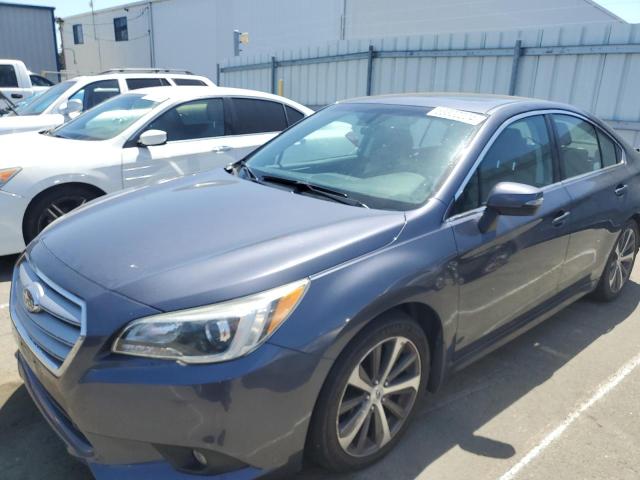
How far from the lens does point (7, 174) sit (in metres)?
4.39

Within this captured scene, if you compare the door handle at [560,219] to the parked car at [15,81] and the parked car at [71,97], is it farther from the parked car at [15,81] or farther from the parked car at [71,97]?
the parked car at [15,81]

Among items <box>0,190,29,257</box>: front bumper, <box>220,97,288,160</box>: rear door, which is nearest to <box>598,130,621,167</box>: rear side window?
<box>220,97,288,160</box>: rear door

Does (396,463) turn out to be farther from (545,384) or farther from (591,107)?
(591,107)

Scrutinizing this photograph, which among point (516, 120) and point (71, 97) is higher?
point (516, 120)

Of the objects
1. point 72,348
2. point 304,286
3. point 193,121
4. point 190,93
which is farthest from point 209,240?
point 190,93

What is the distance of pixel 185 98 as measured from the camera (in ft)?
18.0

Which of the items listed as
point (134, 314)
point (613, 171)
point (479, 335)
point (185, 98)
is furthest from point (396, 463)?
point (185, 98)

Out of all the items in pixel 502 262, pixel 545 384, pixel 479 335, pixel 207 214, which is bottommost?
pixel 545 384

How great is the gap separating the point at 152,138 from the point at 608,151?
152 inches

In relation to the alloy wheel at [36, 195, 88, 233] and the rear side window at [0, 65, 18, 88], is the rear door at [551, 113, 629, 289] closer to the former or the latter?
the alloy wheel at [36, 195, 88, 233]

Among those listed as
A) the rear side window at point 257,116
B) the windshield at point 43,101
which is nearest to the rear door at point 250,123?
the rear side window at point 257,116

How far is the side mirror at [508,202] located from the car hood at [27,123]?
6.54 meters

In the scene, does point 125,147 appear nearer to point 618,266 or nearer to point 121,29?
point 618,266

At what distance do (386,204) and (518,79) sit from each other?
725 cm
